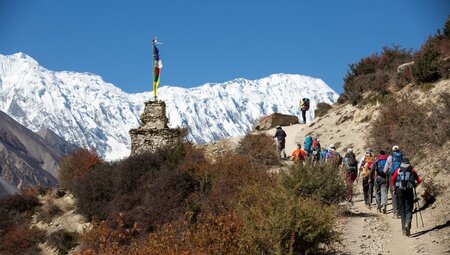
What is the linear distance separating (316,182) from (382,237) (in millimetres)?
2903

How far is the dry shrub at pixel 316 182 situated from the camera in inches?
573

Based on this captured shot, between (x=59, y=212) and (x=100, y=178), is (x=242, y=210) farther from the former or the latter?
(x=59, y=212)

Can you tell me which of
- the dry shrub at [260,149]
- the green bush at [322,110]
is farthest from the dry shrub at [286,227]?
the green bush at [322,110]

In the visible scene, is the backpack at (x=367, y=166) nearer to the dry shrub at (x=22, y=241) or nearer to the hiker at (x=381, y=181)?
the hiker at (x=381, y=181)

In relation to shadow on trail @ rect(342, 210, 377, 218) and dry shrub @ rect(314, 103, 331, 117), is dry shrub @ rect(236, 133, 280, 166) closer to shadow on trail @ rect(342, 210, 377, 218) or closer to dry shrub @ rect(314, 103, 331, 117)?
shadow on trail @ rect(342, 210, 377, 218)

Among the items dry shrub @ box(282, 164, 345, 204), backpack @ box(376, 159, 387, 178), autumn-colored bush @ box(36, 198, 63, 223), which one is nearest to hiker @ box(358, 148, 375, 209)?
backpack @ box(376, 159, 387, 178)

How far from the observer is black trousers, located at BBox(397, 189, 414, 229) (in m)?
11.9

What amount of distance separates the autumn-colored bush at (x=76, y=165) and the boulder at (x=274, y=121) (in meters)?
16.5

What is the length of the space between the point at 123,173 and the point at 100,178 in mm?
2083

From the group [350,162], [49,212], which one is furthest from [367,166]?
[49,212]

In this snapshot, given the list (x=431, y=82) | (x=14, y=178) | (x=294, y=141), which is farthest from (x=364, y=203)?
(x=14, y=178)

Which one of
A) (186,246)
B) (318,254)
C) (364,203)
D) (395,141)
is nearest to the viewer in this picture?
(186,246)

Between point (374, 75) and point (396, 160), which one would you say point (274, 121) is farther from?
point (396, 160)

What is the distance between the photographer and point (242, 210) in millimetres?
11477
